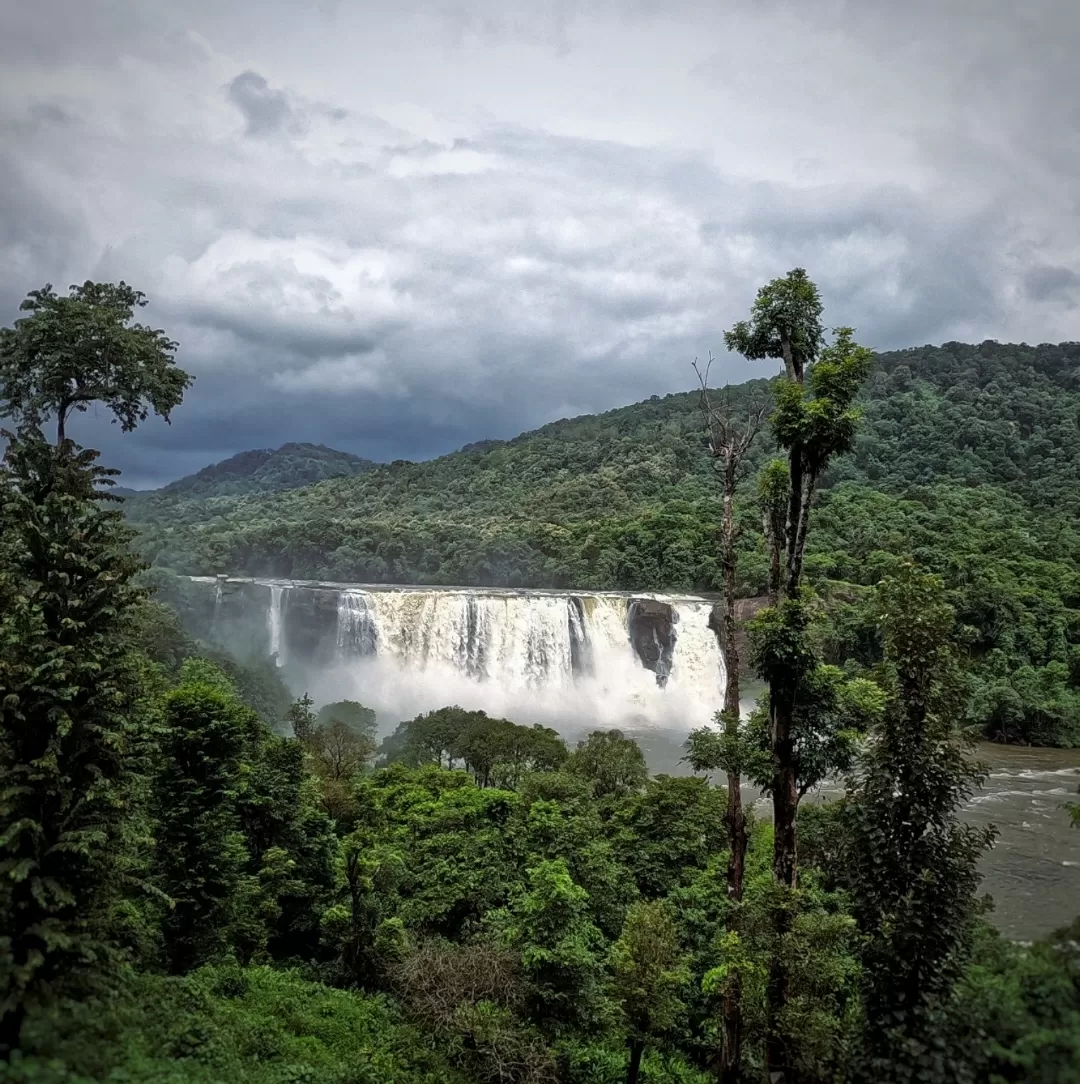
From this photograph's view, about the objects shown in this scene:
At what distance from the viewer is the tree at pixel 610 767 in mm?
23578

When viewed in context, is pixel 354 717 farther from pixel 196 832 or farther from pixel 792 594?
pixel 792 594

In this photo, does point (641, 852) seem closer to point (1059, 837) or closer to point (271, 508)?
point (1059, 837)

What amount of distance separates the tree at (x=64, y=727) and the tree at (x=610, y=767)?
659 inches

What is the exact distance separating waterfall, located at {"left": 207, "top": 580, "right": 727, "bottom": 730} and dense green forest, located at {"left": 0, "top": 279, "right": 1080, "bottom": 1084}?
959 inches

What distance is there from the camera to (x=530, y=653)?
4566cm

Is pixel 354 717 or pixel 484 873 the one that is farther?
pixel 354 717

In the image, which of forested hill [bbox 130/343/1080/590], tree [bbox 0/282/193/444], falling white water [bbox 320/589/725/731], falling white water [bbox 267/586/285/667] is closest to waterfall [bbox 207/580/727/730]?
falling white water [bbox 320/589/725/731]

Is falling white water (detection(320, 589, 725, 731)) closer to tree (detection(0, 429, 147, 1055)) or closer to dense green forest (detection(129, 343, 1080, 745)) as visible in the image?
dense green forest (detection(129, 343, 1080, 745))

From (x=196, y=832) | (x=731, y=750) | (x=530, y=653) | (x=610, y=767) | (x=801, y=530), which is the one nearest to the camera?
(x=801, y=530)

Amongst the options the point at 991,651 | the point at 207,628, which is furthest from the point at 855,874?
the point at 207,628

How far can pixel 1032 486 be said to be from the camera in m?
74.8

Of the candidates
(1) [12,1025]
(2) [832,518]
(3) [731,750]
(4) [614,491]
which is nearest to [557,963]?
(3) [731,750]

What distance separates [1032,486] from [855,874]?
3205 inches

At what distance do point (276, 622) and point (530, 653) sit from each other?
17628 millimetres
